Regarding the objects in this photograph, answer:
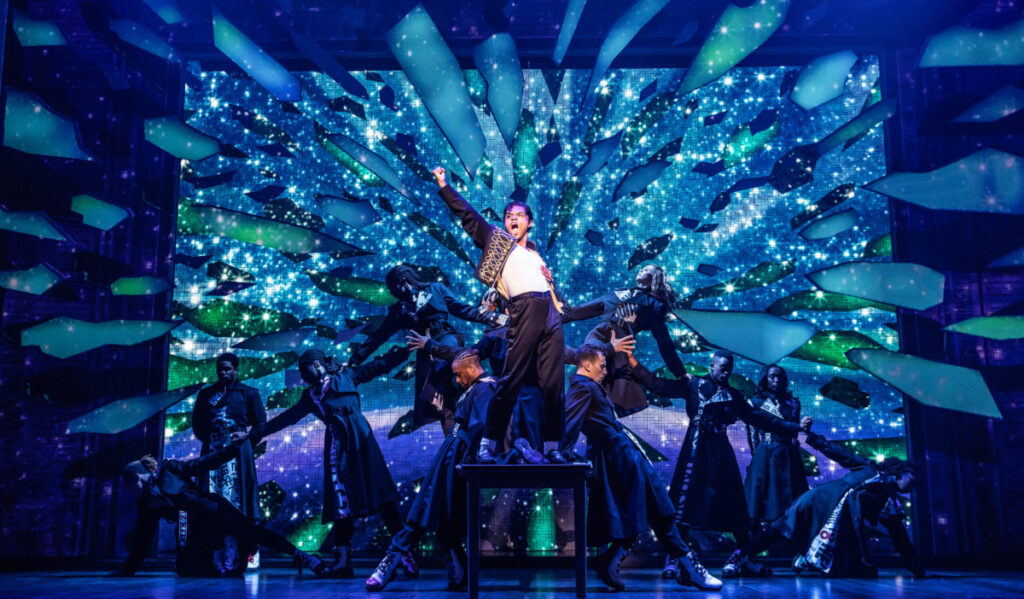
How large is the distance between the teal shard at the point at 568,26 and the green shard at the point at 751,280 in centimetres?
207

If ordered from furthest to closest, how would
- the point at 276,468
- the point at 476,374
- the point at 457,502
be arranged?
the point at 276,468 → the point at 476,374 → the point at 457,502

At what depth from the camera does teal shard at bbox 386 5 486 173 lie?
246 inches

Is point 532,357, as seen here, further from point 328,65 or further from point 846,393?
point 328,65

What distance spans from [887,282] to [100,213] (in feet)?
19.0

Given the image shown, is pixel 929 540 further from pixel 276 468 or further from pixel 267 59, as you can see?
pixel 267 59

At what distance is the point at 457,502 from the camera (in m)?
4.37

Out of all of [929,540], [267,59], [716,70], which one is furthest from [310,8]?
[929,540]

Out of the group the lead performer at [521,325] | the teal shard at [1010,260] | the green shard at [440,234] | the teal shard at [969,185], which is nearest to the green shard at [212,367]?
the green shard at [440,234]

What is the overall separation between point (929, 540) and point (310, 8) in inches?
236

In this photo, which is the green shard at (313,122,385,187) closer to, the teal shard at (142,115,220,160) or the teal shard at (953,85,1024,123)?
the teal shard at (142,115,220,160)

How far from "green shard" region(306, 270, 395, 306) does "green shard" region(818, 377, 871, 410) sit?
3.26 m

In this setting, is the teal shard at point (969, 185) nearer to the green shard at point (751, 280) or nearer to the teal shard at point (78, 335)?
the green shard at point (751, 280)

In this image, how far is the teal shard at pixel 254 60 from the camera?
609 cm

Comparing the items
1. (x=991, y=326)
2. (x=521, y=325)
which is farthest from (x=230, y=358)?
(x=991, y=326)
